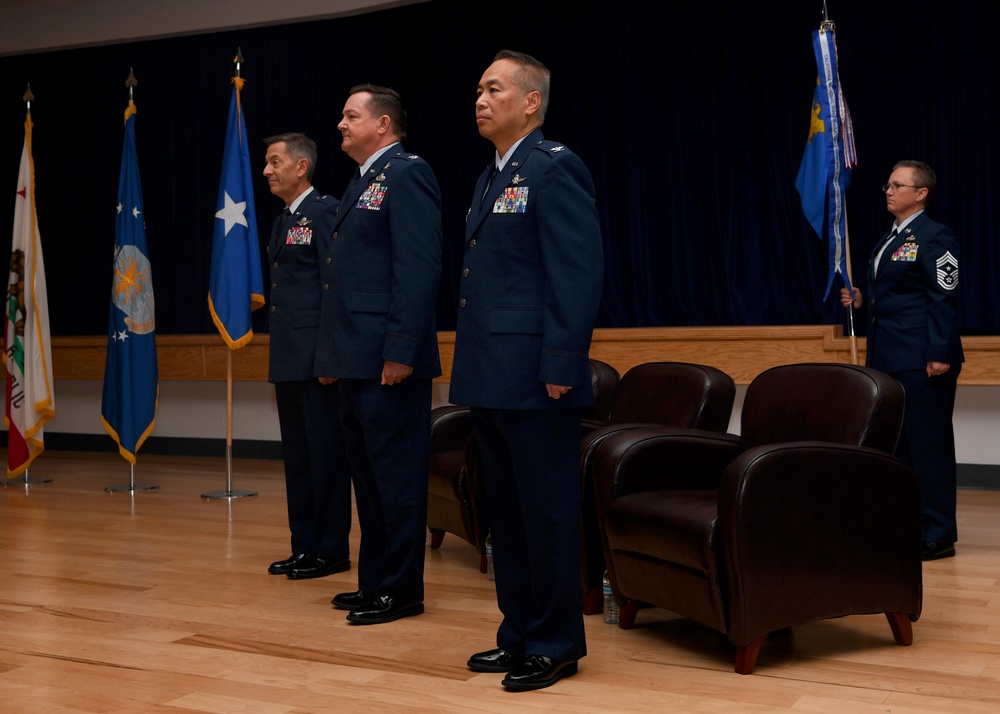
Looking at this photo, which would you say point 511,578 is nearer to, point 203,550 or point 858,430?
point 858,430

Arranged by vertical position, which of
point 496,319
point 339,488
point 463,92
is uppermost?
point 463,92

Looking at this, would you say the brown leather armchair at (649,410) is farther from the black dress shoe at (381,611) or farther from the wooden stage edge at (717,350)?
the wooden stage edge at (717,350)

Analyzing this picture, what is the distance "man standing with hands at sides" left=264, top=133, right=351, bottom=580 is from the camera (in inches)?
160

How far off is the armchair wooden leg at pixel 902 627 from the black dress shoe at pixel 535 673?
0.94 m

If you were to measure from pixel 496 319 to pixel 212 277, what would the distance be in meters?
3.79

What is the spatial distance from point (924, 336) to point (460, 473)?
6.21 feet

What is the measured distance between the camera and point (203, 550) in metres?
4.69

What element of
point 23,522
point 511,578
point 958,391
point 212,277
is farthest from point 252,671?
point 958,391

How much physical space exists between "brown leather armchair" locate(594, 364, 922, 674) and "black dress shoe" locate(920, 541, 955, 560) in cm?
131

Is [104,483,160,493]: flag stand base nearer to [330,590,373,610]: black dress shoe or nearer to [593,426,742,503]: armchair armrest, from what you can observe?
[330,590,373,610]: black dress shoe

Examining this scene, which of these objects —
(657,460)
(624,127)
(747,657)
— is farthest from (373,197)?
(624,127)

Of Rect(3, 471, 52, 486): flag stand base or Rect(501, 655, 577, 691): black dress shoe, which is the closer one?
Rect(501, 655, 577, 691): black dress shoe

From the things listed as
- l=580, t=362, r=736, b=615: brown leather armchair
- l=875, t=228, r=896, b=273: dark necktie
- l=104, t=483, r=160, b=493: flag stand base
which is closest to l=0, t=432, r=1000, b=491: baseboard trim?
l=104, t=483, r=160, b=493: flag stand base

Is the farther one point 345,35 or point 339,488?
point 345,35
